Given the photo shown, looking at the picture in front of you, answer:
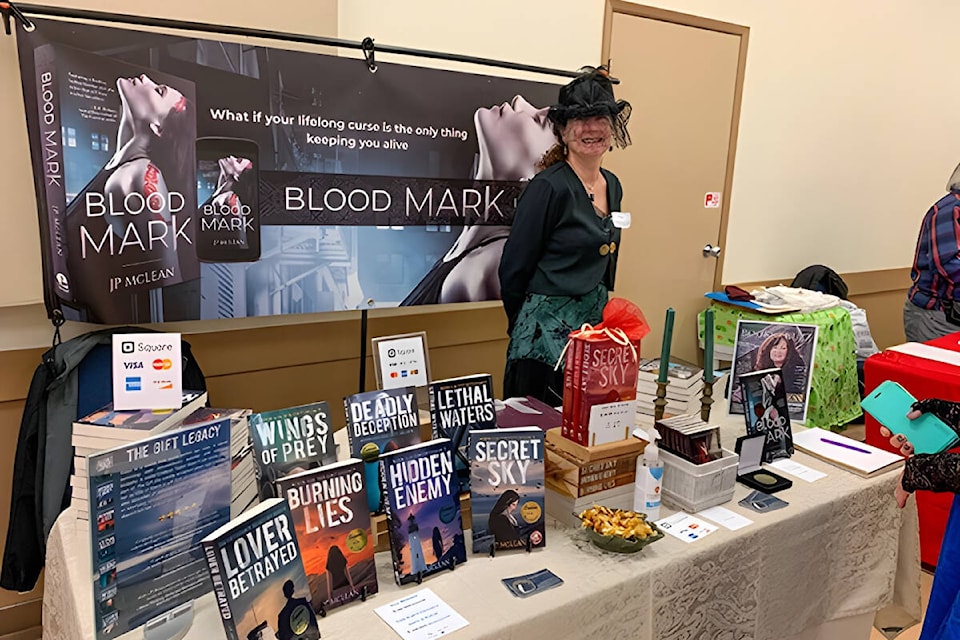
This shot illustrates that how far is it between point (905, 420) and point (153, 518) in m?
1.53

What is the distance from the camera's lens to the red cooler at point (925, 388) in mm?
2441

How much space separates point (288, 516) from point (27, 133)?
1548mm

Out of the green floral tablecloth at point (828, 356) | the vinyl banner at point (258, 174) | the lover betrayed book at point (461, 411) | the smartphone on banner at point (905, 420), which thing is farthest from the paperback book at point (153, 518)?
the green floral tablecloth at point (828, 356)

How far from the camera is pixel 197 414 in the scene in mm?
1388

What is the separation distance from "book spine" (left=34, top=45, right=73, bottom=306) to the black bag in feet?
0.65

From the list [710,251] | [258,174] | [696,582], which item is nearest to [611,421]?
[696,582]

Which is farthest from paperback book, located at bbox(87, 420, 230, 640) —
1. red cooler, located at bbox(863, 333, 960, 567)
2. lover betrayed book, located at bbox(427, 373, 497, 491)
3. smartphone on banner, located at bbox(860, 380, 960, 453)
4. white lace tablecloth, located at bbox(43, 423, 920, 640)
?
red cooler, located at bbox(863, 333, 960, 567)

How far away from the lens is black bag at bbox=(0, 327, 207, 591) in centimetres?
191

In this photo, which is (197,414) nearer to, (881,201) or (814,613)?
(814,613)

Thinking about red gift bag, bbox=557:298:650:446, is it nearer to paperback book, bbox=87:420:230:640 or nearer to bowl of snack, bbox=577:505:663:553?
bowl of snack, bbox=577:505:663:553

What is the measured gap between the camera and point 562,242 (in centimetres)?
204

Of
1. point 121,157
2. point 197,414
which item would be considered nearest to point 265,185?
point 121,157

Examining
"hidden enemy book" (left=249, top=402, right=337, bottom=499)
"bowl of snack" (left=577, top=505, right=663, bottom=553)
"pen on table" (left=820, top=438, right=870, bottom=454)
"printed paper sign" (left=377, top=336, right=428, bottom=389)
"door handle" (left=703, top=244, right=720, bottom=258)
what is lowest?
"pen on table" (left=820, top=438, right=870, bottom=454)

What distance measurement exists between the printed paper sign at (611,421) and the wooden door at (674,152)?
6.96 ft
